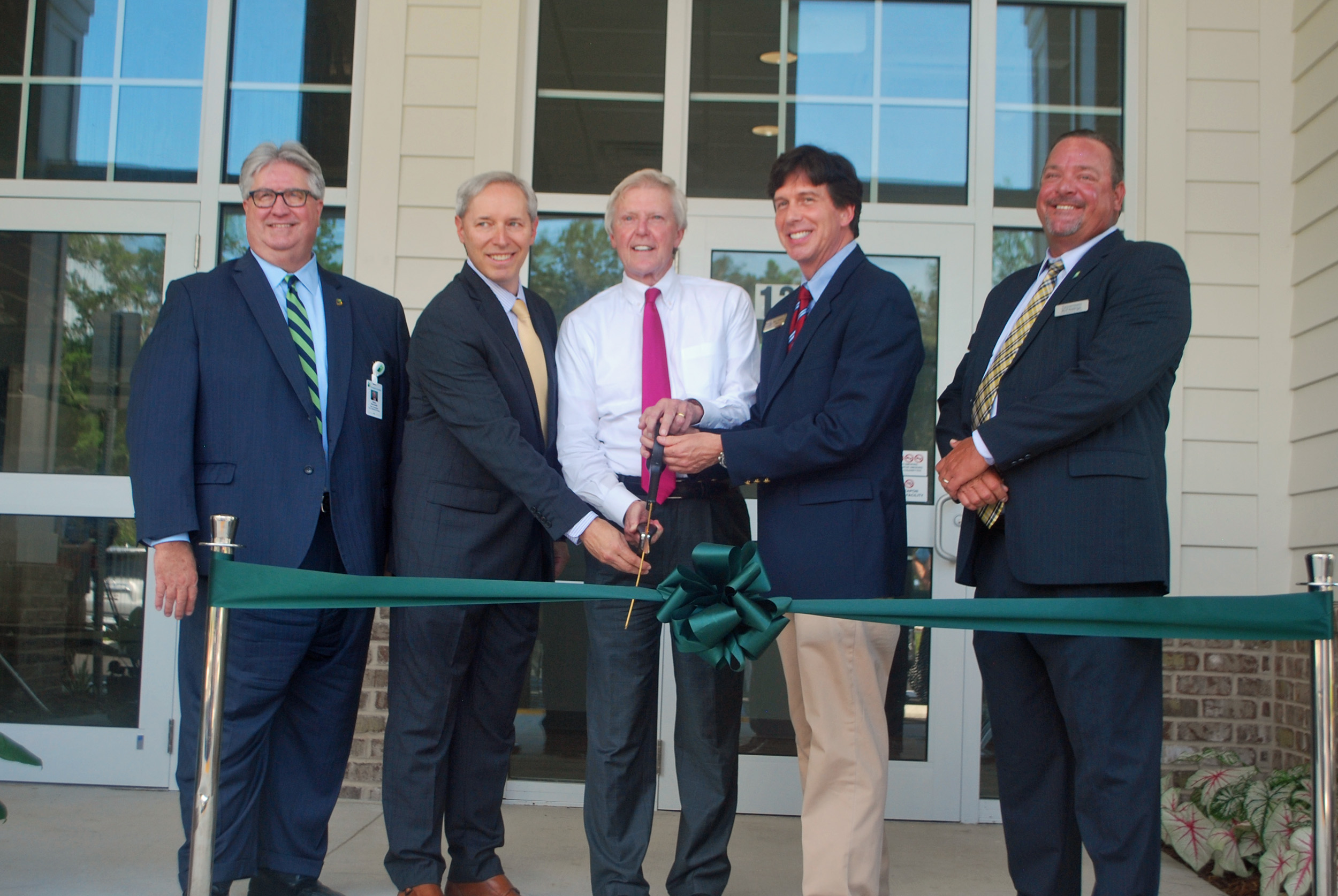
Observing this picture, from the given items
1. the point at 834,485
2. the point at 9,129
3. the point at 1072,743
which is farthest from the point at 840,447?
the point at 9,129

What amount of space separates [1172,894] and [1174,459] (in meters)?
1.56

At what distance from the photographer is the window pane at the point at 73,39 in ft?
15.0

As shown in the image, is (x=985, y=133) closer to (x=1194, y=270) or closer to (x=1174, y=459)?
(x=1194, y=270)

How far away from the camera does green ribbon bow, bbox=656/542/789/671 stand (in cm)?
218

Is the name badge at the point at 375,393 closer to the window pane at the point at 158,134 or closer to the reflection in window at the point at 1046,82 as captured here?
the window pane at the point at 158,134

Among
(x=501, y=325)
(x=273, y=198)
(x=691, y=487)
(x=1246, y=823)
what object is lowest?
(x=1246, y=823)

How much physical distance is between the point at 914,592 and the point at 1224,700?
115 cm

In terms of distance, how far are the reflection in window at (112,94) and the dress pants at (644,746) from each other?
288cm

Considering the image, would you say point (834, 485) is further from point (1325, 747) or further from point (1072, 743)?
point (1325, 747)

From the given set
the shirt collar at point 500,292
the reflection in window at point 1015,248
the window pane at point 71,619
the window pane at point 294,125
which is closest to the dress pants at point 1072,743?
the shirt collar at point 500,292

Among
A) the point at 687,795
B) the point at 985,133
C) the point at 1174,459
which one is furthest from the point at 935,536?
the point at 687,795

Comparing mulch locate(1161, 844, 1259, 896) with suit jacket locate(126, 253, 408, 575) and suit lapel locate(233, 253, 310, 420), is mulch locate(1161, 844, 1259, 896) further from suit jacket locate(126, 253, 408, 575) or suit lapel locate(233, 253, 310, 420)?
suit lapel locate(233, 253, 310, 420)

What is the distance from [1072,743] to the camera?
7.93ft

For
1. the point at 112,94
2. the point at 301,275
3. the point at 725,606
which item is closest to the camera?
the point at 725,606
